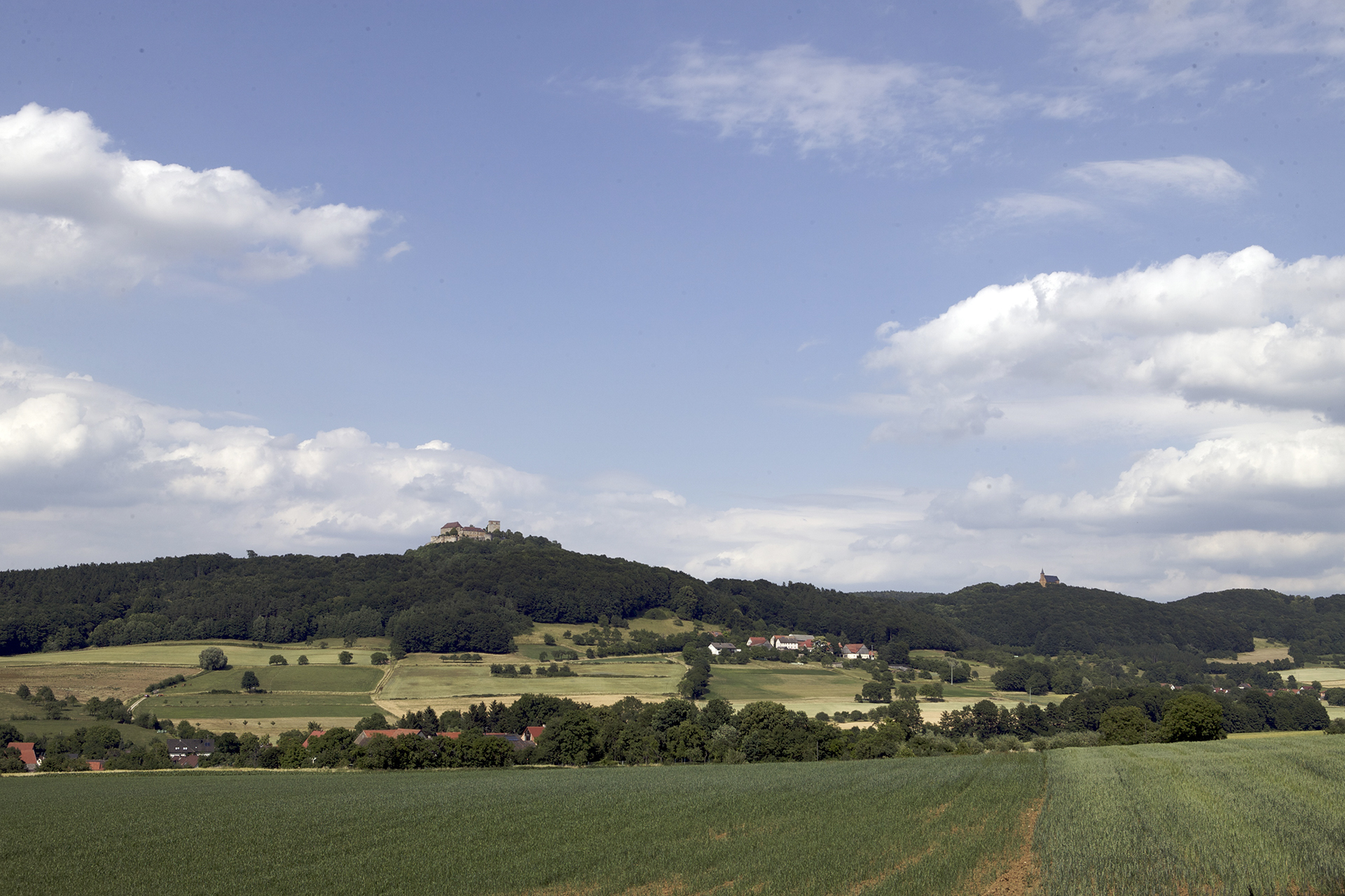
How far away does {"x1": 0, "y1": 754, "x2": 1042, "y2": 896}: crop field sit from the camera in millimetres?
21078

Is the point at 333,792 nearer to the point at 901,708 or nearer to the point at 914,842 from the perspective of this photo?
the point at 914,842

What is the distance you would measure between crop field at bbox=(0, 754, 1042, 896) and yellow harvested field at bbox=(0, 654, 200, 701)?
8153 cm

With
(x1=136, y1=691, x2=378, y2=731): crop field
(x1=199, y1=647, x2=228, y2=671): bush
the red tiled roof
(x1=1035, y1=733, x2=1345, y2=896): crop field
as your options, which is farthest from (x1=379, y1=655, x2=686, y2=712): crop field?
(x1=1035, y1=733, x2=1345, y2=896): crop field

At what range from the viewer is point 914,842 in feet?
80.9

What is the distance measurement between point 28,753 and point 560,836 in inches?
3413

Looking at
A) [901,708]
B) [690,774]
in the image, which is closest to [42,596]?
[901,708]

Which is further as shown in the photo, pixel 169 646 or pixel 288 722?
pixel 169 646

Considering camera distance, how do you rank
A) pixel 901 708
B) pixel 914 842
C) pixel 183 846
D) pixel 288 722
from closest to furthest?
pixel 914 842
pixel 183 846
pixel 288 722
pixel 901 708

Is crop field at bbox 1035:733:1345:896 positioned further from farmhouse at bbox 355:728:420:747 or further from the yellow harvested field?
the yellow harvested field

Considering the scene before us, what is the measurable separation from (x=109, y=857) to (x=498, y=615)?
554 ft

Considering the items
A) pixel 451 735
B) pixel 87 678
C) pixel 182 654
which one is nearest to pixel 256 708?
pixel 451 735

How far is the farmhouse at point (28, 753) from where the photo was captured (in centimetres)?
8438

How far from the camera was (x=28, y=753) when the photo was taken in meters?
87.3

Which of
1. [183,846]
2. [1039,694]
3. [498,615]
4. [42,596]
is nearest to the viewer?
[183,846]
